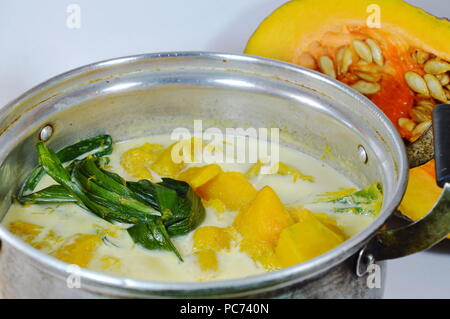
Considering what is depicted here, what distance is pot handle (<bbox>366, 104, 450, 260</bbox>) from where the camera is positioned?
1057mm

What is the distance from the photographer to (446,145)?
1.12 m

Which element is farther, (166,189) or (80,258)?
(166,189)

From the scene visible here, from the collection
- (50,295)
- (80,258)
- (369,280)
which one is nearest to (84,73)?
(80,258)

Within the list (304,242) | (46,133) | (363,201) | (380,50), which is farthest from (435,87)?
(46,133)

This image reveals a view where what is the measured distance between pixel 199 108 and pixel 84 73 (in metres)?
0.29

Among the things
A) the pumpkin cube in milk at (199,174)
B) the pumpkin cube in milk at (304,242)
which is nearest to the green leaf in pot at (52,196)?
the pumpkin cube in milk at (199,174)

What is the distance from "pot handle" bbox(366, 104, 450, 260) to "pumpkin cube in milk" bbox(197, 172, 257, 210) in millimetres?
350

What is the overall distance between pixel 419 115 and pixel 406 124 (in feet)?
0.13

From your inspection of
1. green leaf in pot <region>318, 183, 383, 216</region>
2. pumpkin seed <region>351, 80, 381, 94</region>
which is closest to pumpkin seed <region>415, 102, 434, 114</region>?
pumpkin seed <region>351, 80, 381, 94</region>

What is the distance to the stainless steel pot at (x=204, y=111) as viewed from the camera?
1334 mm

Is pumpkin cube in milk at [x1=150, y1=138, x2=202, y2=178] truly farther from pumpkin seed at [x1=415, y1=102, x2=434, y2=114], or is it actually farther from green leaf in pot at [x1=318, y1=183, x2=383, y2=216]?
pumpkin seed at [x1=415, y1=102, x2=434, y2=114]

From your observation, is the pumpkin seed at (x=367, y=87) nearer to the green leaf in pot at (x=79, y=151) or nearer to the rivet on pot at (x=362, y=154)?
the rivet on pot at (x=362, y=154)

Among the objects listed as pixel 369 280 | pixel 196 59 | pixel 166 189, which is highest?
pixel 196 59
